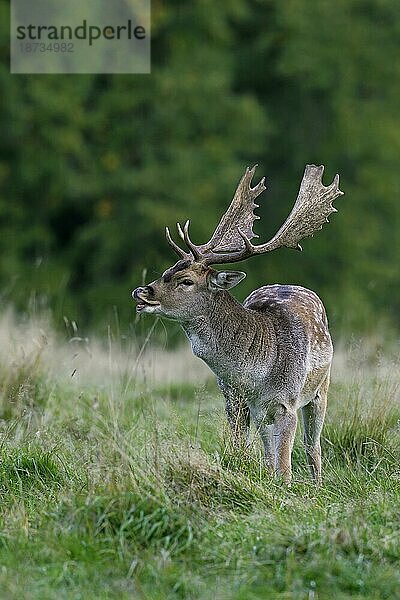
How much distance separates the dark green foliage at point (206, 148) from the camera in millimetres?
21578

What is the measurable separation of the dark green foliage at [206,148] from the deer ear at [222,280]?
13085 mm

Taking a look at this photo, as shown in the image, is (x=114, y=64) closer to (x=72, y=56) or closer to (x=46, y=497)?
(x=72, y=56)

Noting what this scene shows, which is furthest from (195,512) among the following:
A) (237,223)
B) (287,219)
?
(237,223)

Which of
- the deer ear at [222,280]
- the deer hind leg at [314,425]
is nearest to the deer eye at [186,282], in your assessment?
the deer ear at [222,280]

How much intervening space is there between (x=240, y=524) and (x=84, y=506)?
732 millimetres

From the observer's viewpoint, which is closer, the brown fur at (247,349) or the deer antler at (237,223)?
the brown fur at (247,349)

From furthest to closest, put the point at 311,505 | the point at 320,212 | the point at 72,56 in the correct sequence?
the point at 72,56
the point at 320,212
the point at 311,505

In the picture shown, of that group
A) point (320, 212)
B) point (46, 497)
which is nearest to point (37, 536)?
point (46, 497)

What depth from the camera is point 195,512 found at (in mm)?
5648

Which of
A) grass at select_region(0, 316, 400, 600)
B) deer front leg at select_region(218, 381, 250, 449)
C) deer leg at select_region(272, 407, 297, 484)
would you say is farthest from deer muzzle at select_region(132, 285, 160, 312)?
deer leg at select_region(272, 407, 297, 484)

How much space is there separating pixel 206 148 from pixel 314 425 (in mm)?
15751

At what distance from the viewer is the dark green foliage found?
70.8ft

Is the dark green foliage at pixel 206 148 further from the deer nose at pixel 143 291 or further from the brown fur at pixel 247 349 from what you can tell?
the deer nose at pixel 143 291

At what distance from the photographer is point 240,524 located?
18.4 ft
